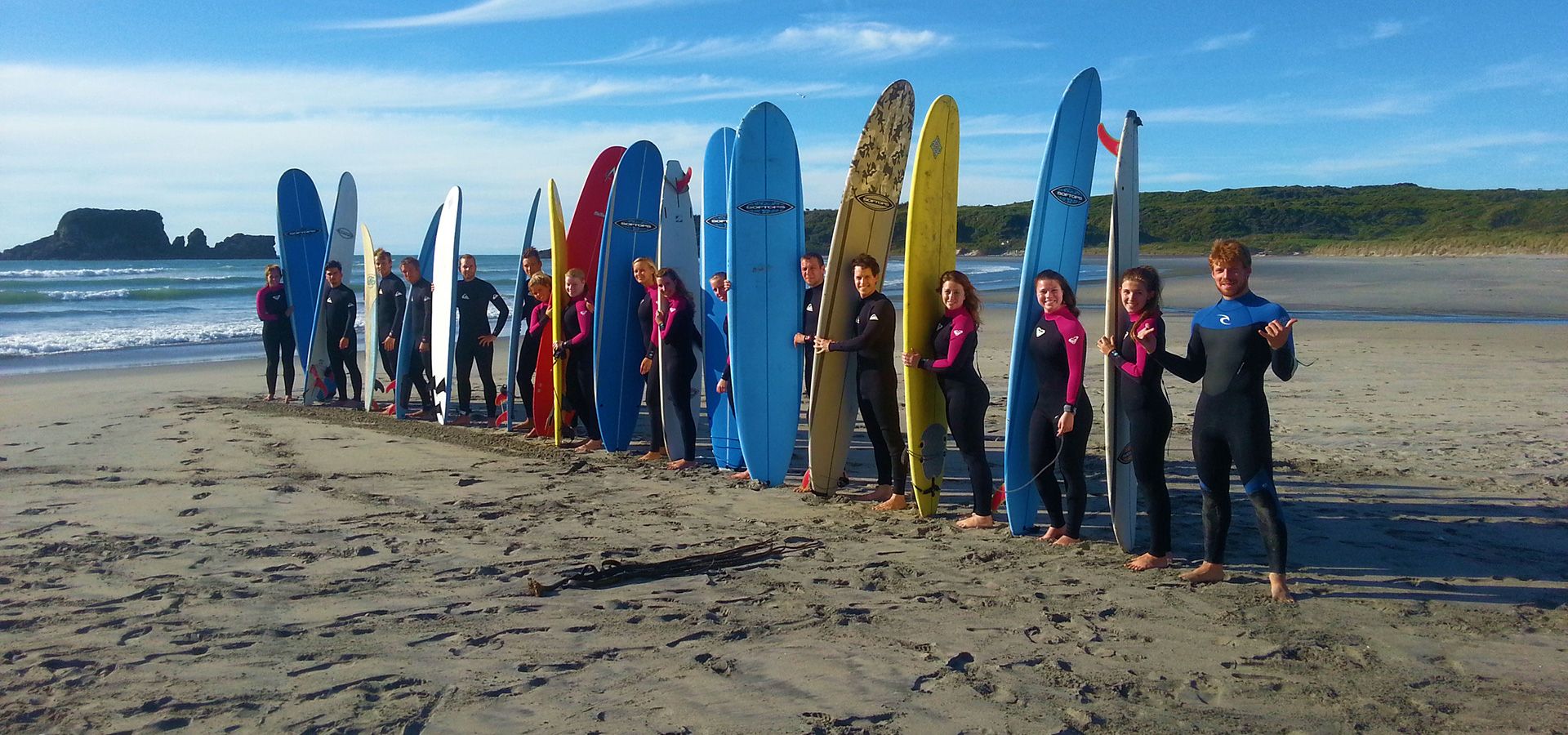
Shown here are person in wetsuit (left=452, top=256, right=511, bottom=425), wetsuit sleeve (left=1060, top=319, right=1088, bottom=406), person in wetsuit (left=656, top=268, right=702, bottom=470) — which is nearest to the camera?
wetsuit sleeve (left=1060, top=319, right=1088, bottom=406)

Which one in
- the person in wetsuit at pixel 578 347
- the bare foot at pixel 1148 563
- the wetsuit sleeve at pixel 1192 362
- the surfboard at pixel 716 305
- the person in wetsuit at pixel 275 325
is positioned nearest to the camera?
the wetsuit sleeve at pixel 1192 362

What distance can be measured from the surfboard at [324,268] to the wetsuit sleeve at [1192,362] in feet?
23.1

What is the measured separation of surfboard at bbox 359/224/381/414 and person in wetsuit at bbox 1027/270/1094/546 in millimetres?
5807

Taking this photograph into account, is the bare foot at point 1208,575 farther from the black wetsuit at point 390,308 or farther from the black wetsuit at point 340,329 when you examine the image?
the black wetsuit at point 340,329

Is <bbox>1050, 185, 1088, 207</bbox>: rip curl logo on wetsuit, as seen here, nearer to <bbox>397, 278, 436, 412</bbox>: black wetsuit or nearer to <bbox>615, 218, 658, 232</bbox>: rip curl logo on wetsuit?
<bbox>615, 218, 658, 232</bbox>: rip curl logo on wetsuit

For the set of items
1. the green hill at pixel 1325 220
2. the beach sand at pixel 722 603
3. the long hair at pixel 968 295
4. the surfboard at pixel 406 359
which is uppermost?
the green hill at pixel 1325 220

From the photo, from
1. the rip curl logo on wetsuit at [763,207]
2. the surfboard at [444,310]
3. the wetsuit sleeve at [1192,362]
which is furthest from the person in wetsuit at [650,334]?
the wetsuit sleeve at [1192,362]

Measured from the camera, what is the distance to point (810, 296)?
19.4 ft

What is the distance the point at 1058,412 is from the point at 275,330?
→ 693 centimetres

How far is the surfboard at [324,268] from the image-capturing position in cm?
880

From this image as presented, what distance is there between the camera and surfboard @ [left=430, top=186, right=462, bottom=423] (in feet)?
25.7

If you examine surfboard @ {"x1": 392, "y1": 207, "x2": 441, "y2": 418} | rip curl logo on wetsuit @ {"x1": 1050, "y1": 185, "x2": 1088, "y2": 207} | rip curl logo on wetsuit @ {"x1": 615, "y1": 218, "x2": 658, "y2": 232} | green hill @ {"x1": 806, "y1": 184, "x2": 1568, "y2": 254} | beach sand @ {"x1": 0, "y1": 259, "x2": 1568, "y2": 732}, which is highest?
green hill @ {"x1": 806, "y1": 184, "x2": 1568, "y2": 254}

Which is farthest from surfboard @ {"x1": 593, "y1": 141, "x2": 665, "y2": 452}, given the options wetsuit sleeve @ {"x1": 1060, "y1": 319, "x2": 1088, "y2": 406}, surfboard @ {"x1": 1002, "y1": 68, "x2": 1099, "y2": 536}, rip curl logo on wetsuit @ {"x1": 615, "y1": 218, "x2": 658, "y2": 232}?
wetsuit sleeve @ {"x1": 1060, "y1": 319, "x2": 1088, "y2": 406}

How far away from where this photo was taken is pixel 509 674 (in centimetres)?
314
